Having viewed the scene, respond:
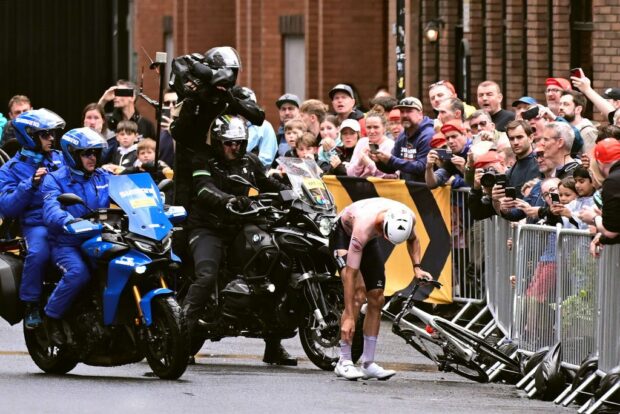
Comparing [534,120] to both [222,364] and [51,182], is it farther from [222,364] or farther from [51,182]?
[51,182]

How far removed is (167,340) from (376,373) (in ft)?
5.71

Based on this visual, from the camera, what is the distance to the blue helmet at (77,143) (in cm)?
1418

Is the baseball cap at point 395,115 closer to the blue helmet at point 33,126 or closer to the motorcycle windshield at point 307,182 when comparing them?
the motorcycle windshield at point 307,182

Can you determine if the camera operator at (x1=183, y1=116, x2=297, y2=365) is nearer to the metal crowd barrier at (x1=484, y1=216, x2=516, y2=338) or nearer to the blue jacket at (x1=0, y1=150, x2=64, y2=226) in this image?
the blue jacket at (x1=0, y1=150, x2=64, y2=226)

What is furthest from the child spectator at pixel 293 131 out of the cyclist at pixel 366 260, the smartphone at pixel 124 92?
the cyclist at pixel 366 260

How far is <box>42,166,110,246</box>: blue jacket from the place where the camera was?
46.3ft

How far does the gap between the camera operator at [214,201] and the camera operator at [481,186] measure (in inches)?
73.6

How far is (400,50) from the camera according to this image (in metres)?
24.0

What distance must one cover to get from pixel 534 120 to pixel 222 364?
3.22m

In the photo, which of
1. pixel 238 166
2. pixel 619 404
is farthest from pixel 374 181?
pixel 619 404

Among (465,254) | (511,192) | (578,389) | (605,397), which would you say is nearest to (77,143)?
(511,192)

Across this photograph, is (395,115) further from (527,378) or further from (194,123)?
(527,378)

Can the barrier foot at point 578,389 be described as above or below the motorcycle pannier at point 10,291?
below

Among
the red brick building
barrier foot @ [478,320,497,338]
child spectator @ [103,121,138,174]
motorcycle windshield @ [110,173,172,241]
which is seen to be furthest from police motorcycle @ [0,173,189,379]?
the red brick building
